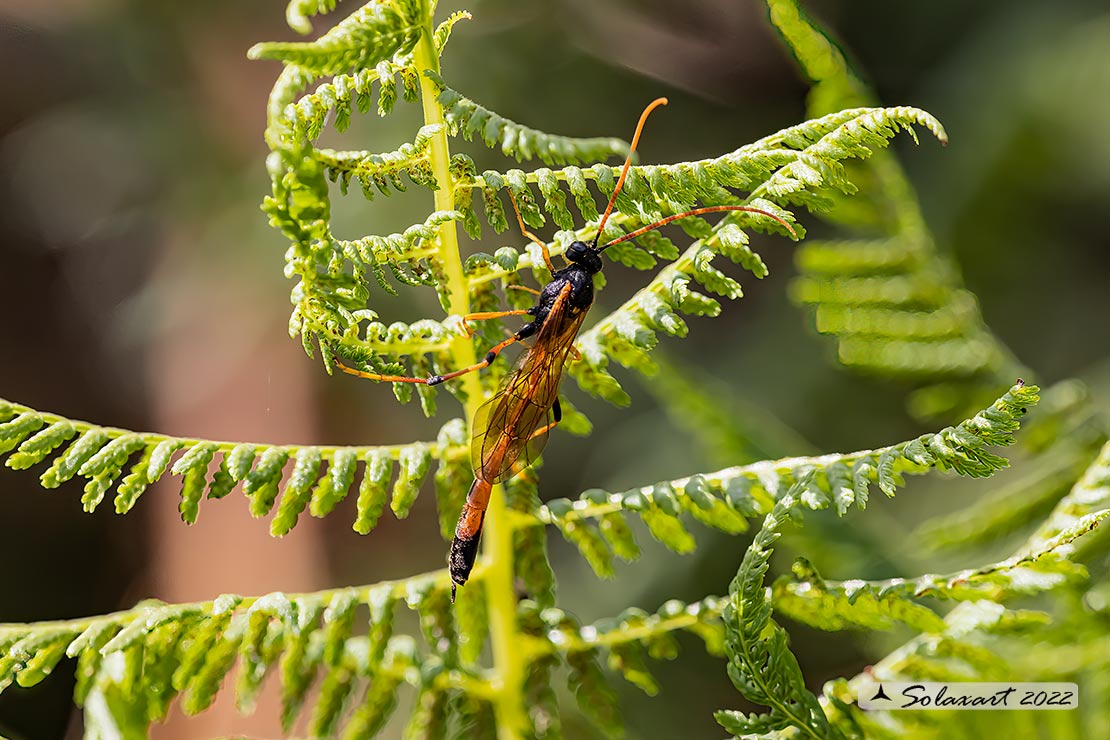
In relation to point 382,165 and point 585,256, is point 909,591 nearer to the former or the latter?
point 585,256

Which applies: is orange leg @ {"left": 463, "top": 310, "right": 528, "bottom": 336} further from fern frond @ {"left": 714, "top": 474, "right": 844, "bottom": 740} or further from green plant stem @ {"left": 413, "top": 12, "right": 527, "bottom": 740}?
fern frond @ {"left": 714, "top": 474, "right": 844, "bottom": 740}

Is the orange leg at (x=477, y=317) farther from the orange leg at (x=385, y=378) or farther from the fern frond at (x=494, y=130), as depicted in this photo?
the fern frond at (x=494, y=130)

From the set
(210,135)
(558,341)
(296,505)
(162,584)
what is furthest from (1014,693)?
(210,135)

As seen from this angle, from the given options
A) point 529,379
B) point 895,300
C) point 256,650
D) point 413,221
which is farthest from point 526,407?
point 413,221

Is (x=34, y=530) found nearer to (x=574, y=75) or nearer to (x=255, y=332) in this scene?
(x=255, y=332)

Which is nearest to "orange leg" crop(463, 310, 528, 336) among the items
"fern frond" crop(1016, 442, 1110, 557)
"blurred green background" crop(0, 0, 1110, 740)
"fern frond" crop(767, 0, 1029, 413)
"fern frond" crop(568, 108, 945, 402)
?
"fern frond" crop(568, 108, 945, 402)
